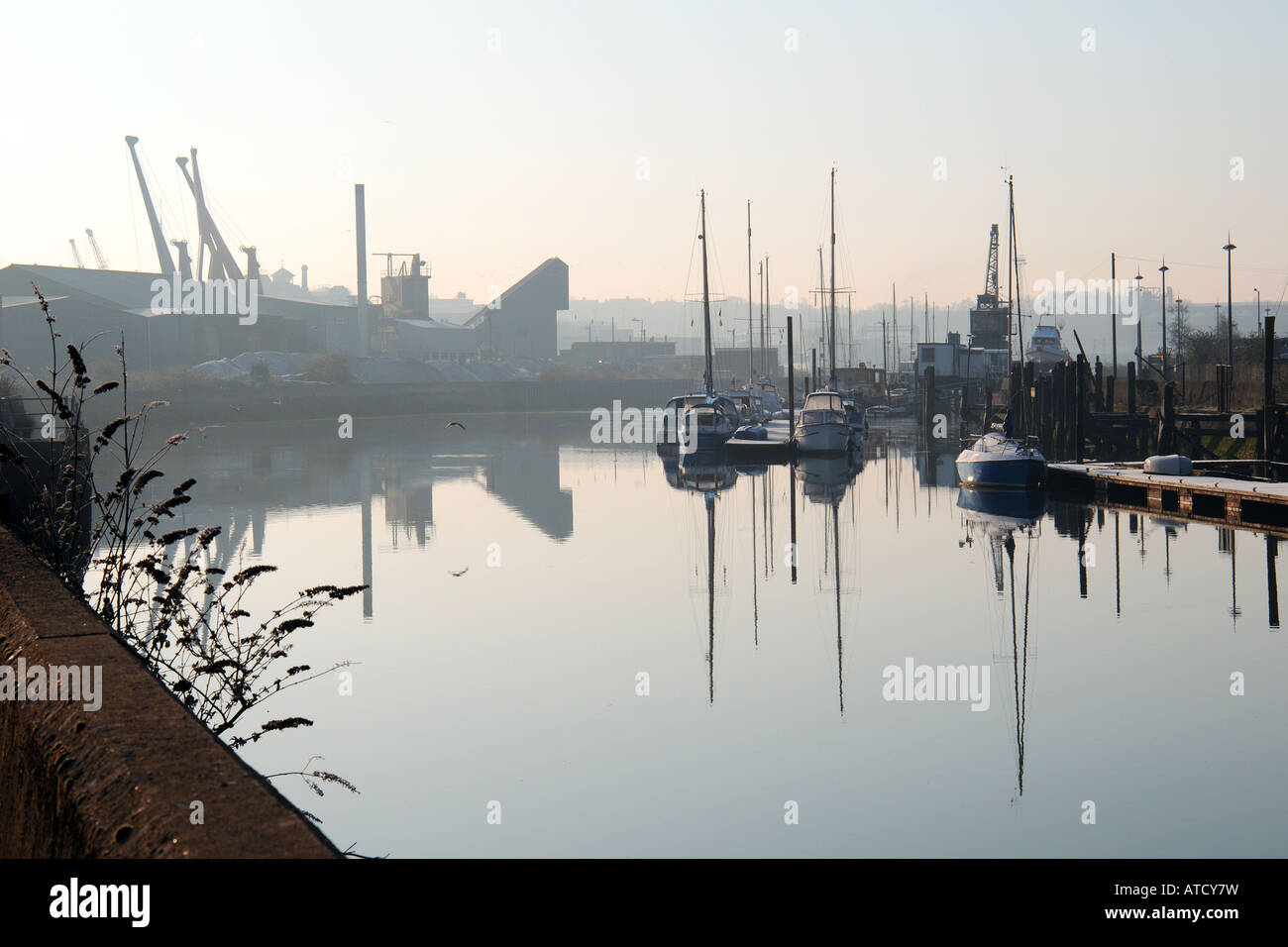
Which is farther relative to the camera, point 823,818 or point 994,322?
point 994,322

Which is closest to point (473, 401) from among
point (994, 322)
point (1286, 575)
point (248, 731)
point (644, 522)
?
point (994, 322)

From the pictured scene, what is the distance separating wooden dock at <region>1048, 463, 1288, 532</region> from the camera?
27.7m

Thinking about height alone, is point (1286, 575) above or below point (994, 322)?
below

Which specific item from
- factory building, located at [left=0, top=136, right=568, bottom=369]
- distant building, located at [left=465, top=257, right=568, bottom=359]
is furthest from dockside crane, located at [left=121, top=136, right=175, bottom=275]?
distant building, located at [left=465, top=257, right=568, bottom=359]

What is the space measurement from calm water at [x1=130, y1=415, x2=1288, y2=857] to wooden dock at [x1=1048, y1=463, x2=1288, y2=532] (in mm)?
1249

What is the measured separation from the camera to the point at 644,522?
31.6m

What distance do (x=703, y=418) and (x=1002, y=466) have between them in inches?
611

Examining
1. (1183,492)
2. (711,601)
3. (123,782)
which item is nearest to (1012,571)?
(711,601)

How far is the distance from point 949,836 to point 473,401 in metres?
87.0

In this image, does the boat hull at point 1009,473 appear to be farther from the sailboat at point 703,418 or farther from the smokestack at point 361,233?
the smokestack at point 361,233

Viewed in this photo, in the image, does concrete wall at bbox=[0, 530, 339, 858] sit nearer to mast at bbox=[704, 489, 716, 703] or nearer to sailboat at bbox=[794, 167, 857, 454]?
mast at bbox=[704, 489, 716, 703]

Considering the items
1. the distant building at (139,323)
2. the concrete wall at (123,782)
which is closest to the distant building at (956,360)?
the distant building at (139,323)
